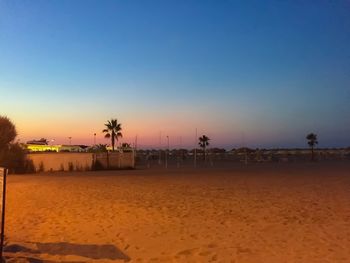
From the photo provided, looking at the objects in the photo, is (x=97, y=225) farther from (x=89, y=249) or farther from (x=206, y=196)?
(x=206, y=196)

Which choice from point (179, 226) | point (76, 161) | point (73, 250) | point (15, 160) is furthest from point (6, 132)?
point (73, 250)

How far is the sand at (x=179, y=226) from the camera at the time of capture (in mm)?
9828

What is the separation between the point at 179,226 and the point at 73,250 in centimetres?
349

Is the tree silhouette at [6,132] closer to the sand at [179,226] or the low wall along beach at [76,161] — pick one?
the low wall along beach at [76,161]

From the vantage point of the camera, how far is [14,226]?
13633mm

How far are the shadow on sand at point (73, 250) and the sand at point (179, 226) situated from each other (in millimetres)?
19

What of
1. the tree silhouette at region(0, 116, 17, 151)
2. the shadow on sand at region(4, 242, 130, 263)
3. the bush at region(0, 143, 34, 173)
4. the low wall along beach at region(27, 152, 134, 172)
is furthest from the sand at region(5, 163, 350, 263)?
the low wall along beach at region(27, 152, 134, 172)

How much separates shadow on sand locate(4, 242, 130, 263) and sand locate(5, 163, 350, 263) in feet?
0.06

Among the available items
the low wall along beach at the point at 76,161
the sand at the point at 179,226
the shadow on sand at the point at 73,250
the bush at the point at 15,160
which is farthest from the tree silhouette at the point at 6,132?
the shadow on sand at the point at 73,250

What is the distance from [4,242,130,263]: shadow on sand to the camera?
985cm

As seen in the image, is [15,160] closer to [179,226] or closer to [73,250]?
[179,226]

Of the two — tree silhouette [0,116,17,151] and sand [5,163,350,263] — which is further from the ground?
tree silhouette [0,116,17,151]

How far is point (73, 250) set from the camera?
33.9ft

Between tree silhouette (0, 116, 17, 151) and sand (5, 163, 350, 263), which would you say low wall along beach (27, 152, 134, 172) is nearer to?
tree silhouette (0, 116, 17, 151)
